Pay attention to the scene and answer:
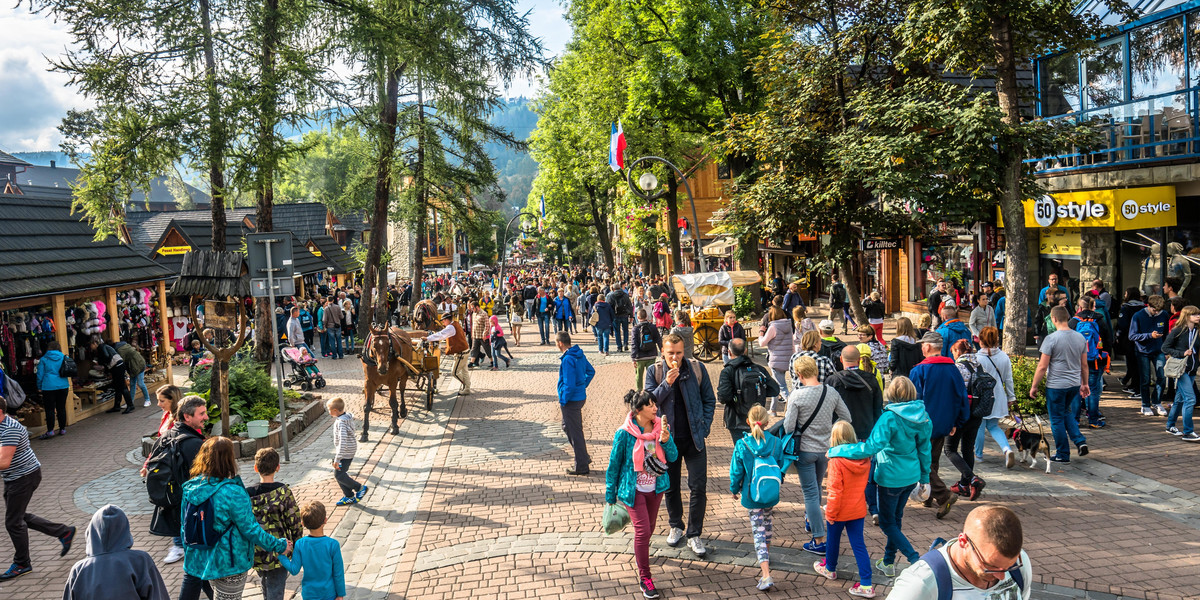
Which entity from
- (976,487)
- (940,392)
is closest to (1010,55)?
(940,392)

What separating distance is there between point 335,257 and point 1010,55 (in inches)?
1196

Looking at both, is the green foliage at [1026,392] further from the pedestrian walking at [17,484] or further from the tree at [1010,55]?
the pedestrian walking at [17,484]

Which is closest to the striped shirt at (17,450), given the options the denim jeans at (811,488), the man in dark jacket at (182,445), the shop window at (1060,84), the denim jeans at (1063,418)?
the man in dark jacket at (182,445)

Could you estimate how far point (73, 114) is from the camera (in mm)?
11367

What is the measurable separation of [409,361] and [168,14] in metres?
6.24

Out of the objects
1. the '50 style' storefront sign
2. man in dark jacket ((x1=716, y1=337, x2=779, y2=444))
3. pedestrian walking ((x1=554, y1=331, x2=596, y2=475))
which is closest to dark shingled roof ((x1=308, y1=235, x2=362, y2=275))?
pedestrian walking ((x1=554, y1=331, x2=596, y2=475))

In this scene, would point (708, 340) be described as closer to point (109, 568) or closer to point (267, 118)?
point (267, 118)

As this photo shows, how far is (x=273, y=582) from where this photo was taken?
538 cm

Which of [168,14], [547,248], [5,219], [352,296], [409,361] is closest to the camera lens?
[168,14]

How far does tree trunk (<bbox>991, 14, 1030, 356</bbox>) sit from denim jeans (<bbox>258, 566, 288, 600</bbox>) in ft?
33.4

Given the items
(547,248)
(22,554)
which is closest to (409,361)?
(22,554)

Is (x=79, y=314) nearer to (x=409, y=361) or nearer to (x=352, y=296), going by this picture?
(x=409, y=361)

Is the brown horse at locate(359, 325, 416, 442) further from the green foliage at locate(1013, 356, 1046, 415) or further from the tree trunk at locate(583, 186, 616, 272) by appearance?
the tree trunk at locate(583, 186, 616, 272)

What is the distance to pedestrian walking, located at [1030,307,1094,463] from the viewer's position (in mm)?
8422
